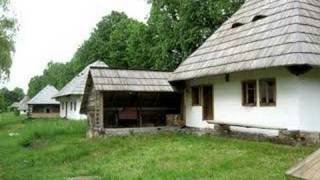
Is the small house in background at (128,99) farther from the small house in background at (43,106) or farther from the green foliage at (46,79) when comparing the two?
the green foliage at (46,79)

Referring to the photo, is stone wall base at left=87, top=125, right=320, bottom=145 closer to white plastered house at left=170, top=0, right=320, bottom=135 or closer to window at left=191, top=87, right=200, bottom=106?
white plastered house at left=170, top=0, right=320, bottom=135

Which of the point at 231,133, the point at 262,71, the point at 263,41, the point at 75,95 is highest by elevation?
the point at 263,41

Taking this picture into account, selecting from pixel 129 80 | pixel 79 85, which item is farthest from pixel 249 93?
pixel 79 85

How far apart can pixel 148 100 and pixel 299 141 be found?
9.42 m

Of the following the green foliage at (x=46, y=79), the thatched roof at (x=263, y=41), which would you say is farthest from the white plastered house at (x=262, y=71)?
the green foliage at (x=46, y=79)

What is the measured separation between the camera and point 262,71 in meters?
16.6

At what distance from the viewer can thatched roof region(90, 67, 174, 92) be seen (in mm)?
20734

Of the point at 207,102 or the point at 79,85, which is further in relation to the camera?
the point at 79,85

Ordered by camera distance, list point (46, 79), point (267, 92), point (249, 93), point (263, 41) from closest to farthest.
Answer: point (263, 41), point (267, 92), point (249, 93), point (46, 79)

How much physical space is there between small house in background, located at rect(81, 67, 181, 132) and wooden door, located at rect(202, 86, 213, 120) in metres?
2.00

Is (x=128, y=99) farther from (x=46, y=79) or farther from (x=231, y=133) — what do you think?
(x=46, y=79)

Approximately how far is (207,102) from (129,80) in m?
3.55

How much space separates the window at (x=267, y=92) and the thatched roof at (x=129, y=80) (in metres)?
6.07

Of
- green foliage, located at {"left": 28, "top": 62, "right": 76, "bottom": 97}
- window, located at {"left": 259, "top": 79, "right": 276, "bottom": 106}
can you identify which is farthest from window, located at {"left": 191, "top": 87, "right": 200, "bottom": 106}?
green foliage, located at {"left": 28, "top": 62, "right": 76, "bottom": 97}
